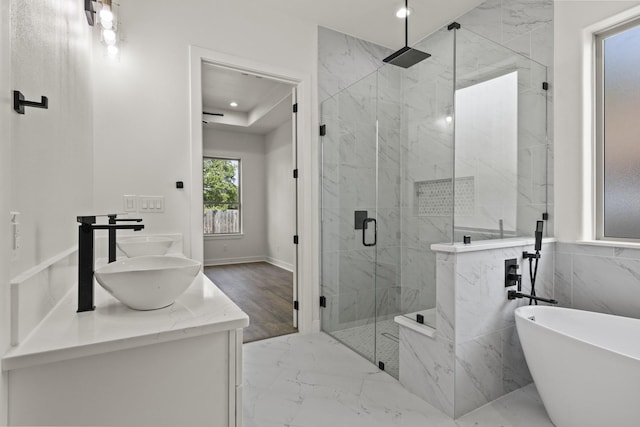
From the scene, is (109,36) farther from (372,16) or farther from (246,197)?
(246,197)

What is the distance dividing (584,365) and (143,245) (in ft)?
8.20

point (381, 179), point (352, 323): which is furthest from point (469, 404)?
point (381, 179)

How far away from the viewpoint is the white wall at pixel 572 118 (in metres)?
2.18

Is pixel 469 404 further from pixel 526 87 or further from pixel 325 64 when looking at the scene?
pixel 325 64

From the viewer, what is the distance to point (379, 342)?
8.38ft

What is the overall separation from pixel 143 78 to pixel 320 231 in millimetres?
1899

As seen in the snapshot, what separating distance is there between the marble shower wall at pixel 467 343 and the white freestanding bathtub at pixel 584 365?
0.19 metres

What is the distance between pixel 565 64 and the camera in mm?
2270

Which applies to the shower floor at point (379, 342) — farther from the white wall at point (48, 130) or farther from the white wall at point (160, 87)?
the white wall at point (48, 130)

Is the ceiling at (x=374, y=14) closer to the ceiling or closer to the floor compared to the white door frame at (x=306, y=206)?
closer to the ceiling

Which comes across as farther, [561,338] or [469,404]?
[469,404]

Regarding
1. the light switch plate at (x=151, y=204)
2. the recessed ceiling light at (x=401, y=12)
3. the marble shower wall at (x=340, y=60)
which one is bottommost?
the light switch plate at (x=151, y=204)

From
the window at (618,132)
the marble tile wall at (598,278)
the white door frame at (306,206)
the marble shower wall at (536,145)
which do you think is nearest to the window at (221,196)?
the white door frame at (306,206)

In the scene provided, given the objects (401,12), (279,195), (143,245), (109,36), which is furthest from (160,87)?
(279,195)
